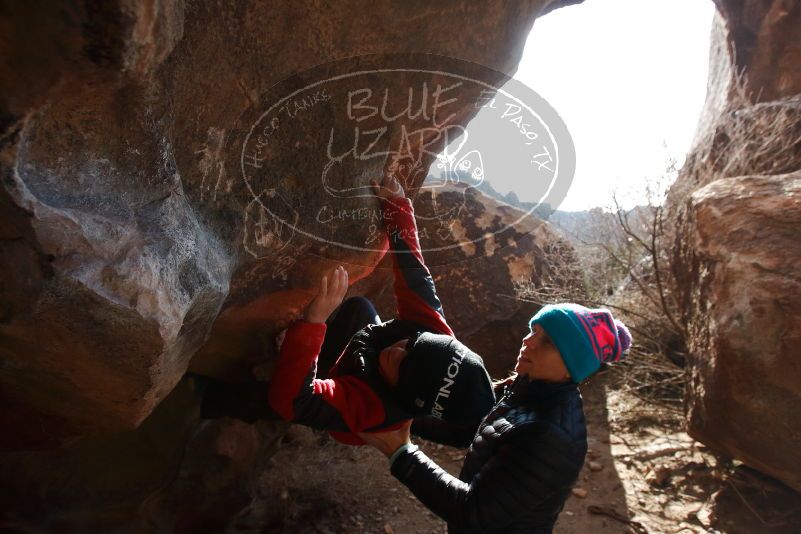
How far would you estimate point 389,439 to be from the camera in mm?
1660

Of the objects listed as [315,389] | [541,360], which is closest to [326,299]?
[315,389]

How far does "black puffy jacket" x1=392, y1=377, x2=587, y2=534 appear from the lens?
1.38 m

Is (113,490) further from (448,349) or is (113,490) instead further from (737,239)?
(737,239)

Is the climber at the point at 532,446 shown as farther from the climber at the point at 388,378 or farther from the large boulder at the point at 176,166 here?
the large boulder at the point at 176,166

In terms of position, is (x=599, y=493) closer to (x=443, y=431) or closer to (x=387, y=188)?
(x=443, y=431)

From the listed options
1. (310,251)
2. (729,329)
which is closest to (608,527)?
(729,329)

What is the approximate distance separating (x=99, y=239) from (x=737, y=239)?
3.07 m

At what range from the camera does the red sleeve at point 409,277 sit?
2.19 meters

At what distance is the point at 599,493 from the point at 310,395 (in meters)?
2.76

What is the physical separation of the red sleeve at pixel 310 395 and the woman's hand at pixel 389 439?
91 mm

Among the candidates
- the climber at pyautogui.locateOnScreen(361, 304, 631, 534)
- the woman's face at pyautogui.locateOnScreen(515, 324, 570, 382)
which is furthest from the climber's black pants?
the woman's face at pyautogui.locateOnScreen(515, 324, 570, 382)

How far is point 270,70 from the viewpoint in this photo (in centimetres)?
177

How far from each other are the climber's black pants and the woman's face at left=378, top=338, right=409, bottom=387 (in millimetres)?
533

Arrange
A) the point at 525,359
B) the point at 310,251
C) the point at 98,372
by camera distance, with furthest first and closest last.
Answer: the point at 310,251 < the point at 525,359 < the point at 98,372
